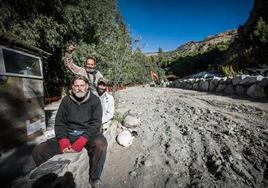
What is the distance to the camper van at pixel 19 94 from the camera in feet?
13.8

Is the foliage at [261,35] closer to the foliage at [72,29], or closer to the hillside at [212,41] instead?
the foliage at [72,29]

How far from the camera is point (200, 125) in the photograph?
4727 millimetres

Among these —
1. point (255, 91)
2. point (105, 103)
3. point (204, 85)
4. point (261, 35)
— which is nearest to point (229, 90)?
point (255, 91)

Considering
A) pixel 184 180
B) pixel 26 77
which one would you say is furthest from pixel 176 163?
pixel 26 77

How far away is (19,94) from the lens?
4641 mm

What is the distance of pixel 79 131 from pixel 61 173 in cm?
70

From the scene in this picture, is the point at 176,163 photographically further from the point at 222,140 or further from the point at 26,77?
the point at 26,77

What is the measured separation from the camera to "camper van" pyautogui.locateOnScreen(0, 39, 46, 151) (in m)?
4.19

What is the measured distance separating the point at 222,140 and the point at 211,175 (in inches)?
48.9

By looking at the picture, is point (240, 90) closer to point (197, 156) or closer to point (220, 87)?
point (220, 87)

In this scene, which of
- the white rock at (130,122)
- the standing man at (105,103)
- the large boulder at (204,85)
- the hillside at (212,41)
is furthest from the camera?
the hillside at (212,41)

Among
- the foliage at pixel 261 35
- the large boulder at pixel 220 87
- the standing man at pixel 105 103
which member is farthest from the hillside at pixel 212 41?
the standing man at pixel 105 103

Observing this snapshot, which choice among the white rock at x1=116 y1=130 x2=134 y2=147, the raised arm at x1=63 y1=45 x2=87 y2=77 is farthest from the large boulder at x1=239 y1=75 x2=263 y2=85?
the raised arm at x1=63 y1=45 x2=87 y2=77

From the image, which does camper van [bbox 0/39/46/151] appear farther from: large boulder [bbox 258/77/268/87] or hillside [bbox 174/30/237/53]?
hillside [bbox 174/30/237/53]
